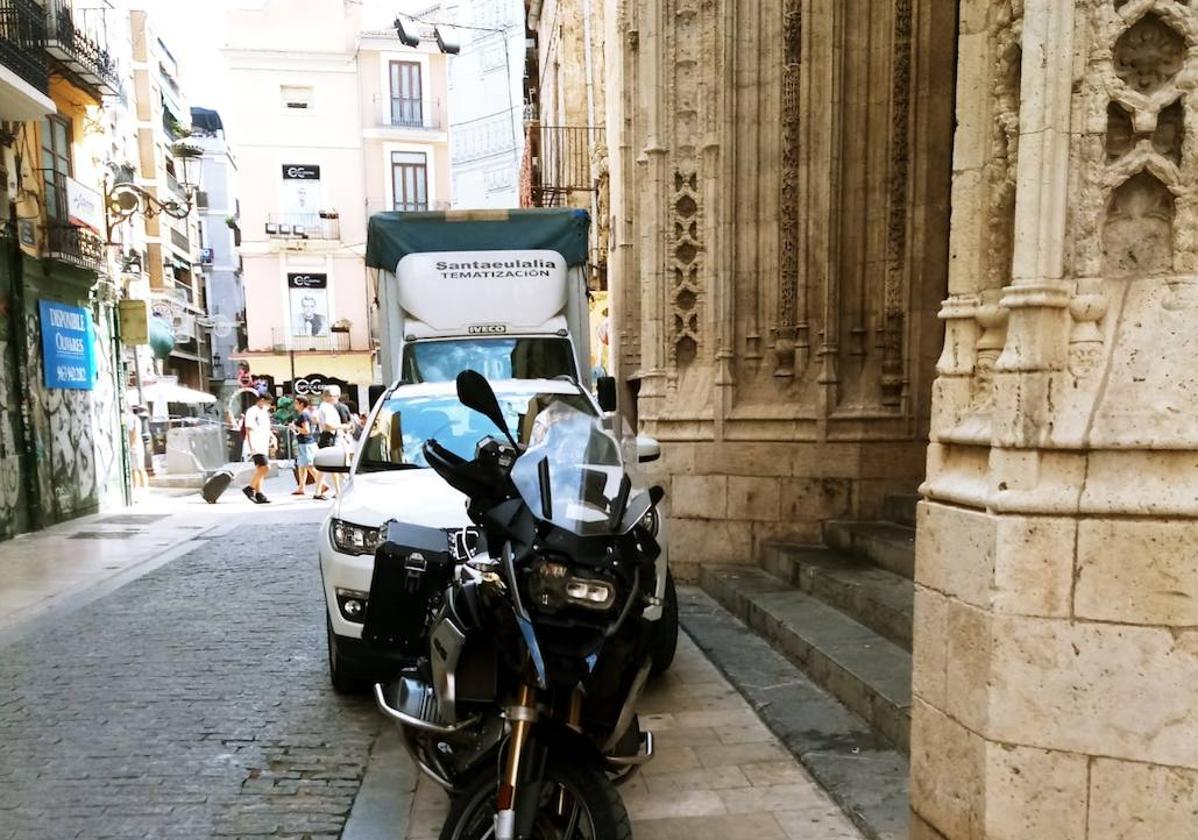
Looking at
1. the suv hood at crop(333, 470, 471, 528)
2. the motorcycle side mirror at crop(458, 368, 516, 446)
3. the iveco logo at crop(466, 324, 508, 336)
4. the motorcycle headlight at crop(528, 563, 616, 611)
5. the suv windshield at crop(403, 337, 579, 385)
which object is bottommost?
the suv hood at crop(333, 470, 471, 528)

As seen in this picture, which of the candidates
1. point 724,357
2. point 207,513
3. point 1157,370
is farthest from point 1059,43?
point 207,513

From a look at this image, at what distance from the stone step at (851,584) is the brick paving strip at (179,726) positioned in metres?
2.99

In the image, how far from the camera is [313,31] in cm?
3603

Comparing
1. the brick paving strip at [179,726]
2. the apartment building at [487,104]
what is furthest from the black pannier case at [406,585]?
the apartment building at [487,104]

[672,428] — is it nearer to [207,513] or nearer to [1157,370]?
[1157,370]

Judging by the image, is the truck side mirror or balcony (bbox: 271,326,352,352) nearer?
the truck side mirror

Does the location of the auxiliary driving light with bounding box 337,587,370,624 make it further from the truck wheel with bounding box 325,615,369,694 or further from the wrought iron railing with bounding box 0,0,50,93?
the wrought iron railing with bounding box 0,0,50,93

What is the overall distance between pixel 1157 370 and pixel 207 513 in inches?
545

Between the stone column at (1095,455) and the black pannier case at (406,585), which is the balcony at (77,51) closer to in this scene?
the black pannier case at (406,585)

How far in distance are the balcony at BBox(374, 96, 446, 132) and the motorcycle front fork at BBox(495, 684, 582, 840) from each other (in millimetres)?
37866

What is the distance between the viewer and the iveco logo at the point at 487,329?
8227 mm

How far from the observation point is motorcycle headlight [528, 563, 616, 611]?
2.16 m

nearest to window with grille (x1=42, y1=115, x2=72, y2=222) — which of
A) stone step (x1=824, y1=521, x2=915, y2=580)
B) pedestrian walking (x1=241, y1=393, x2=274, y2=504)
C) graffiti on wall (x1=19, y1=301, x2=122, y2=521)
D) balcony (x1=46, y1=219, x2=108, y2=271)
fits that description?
balcony (x1=46, y1=219, x2=108, y2=271)

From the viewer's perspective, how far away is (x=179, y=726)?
4328 millimetres
